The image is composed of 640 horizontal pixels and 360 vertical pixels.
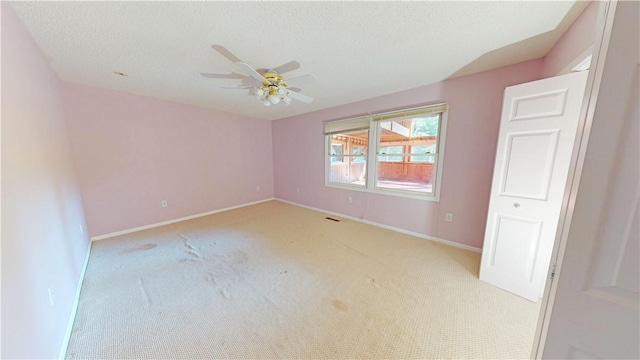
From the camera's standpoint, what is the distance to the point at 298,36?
162 centimetres

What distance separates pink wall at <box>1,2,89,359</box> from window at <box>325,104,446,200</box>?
133 inches

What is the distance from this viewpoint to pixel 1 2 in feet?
3.79

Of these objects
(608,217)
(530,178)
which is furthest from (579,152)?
(530,178)

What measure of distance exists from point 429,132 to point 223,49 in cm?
267

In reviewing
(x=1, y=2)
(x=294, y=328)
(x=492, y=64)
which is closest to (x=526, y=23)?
(x=492, y=64)

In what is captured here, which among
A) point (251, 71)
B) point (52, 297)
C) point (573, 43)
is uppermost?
point (573, 43)

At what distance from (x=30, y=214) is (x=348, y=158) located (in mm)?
3620

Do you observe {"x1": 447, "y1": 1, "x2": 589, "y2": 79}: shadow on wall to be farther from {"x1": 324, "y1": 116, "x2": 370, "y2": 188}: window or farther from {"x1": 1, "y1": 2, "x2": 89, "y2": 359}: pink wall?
{"x1": 1, "y1": 2, "x2": 89, "y2": 359}: pink wall

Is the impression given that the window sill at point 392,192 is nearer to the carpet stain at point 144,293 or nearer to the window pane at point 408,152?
the window pane at point 408,152

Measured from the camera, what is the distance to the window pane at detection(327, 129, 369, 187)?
3.65 meters

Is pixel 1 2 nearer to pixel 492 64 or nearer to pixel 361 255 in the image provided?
pixel 361 255

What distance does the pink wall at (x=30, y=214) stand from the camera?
936 millimetres

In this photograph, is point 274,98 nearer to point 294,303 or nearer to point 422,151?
point 294,303

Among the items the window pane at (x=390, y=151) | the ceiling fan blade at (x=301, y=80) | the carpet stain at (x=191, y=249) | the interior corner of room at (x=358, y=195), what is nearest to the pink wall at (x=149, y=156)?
the interior corner of room at (x=358, y=195)
